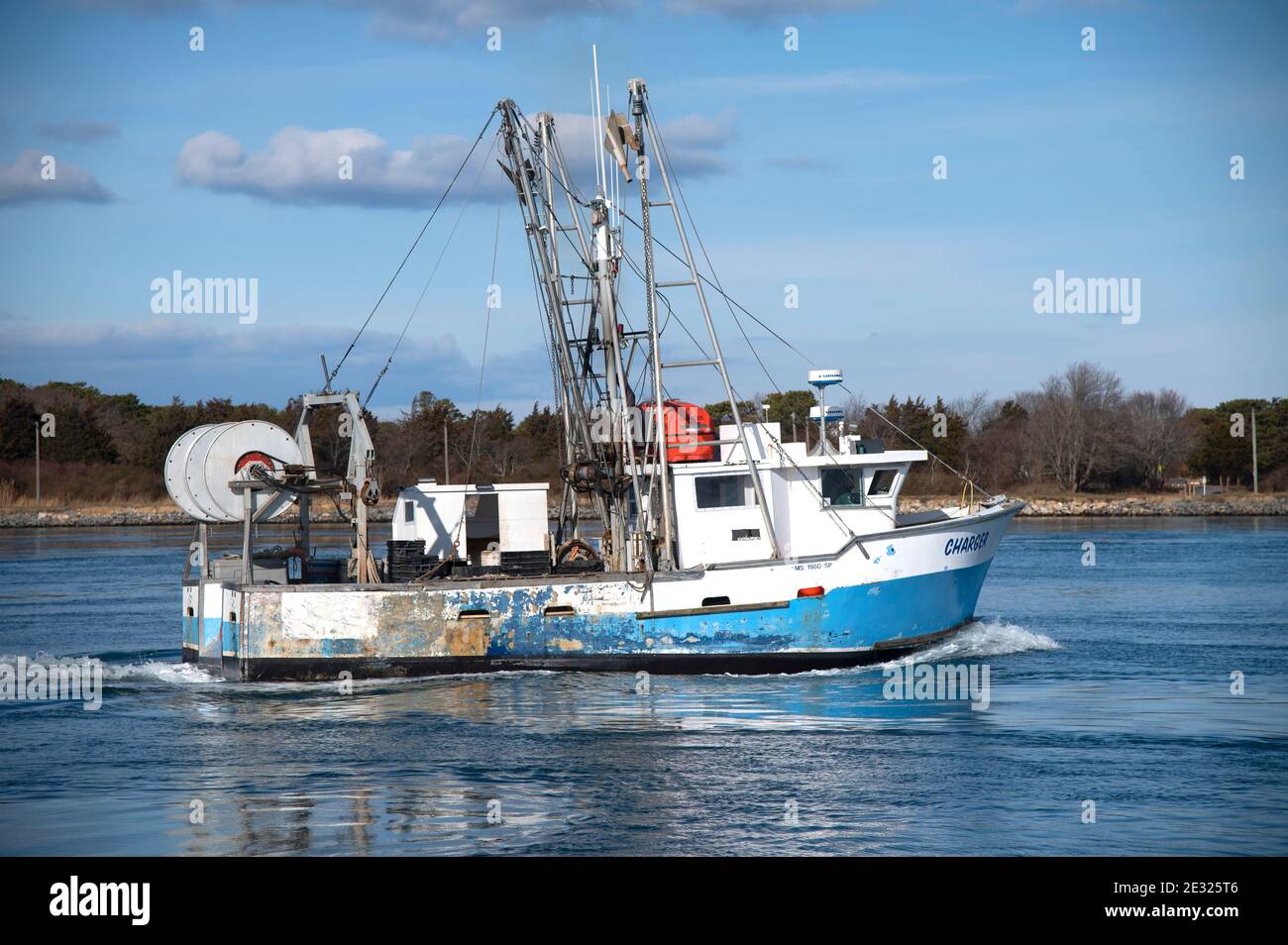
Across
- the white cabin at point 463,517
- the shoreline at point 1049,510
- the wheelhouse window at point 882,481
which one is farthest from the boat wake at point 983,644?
the shoreline at point 1049,510

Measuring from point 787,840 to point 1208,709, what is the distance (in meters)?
9.33

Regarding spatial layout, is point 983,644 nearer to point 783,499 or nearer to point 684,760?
point 783,499

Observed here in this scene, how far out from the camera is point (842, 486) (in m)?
22.3

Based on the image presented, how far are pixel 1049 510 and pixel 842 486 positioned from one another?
55.5m

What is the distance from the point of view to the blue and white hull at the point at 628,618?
20.7 metres

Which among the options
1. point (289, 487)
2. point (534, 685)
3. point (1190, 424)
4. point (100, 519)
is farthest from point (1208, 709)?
point (1190, 424)

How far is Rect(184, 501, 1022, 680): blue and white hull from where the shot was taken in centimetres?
2070

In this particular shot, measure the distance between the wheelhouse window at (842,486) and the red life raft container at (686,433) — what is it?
6.79 feet

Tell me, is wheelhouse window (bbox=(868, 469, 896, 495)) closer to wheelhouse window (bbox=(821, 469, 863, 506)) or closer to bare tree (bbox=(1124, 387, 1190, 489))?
wheelhouse window (bbox=(821, 469, 863, 506))

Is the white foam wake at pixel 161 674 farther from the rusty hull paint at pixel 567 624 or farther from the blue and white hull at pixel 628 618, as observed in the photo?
the rusty hull paint at pixel 567 624

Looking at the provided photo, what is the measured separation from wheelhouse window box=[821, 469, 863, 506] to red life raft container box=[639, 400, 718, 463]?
2.07 meters

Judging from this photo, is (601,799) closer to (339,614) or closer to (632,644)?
(632,644)

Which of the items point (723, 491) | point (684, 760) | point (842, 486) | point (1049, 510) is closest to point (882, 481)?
point (842, 486)

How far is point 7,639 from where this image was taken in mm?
28172
